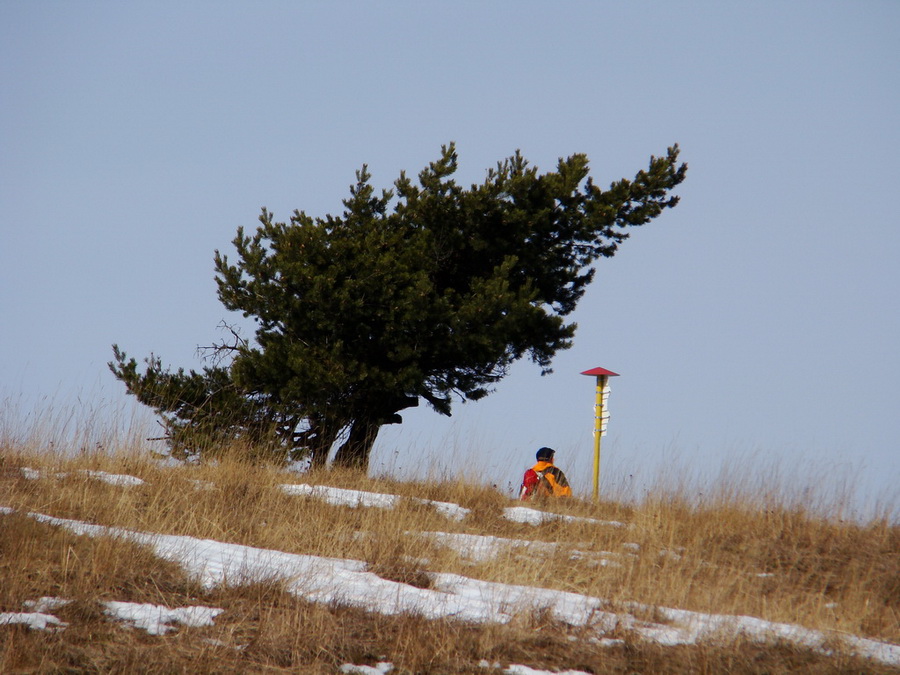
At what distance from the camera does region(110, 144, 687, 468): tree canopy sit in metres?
12.8

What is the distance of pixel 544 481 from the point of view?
10.4 meters

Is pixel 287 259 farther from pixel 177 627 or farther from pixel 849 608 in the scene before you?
pixel 849 608

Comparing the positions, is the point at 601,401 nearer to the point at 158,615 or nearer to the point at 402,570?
the point at 402,570

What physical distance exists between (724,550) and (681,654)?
3.18 metres

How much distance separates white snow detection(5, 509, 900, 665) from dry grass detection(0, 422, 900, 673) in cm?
14

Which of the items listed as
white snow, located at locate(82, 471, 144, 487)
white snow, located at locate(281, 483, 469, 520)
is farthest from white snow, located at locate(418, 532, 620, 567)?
white snow, located at locate(82, 471, 144, 487)

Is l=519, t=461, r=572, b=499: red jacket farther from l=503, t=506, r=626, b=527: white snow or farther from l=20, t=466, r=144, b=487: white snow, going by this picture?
l=20, t=466, r=144, b=487: white snow

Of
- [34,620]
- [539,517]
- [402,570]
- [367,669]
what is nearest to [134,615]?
[34,620]

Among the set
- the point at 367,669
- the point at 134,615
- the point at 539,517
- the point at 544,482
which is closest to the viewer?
the point at 367,669

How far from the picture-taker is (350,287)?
12781mm

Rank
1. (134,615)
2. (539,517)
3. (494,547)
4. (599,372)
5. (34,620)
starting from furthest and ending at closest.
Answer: (599,372)
(539,517)
(494,547)
(134,615)
(34,620)

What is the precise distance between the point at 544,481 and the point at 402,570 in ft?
14.0

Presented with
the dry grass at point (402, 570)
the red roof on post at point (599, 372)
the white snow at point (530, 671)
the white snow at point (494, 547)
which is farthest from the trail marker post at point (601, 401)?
the white snow at point (530, 671)

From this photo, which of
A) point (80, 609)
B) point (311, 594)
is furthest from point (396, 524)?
point (80, 609)
